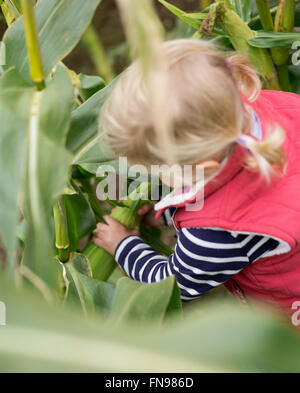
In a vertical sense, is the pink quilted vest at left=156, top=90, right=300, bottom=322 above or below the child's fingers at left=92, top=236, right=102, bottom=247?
below

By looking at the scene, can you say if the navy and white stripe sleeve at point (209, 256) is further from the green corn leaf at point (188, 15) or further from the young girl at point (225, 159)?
the green corn leaf at point (188, 15)

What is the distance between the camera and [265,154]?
1.46 ft

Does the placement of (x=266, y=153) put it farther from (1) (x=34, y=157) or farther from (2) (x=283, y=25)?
(2) (x=283, y=25)

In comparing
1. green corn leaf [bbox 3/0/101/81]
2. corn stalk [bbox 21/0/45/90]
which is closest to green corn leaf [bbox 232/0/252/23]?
green corn leaf [bbox 3/0/101/81]

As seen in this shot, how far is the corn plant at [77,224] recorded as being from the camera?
224mm

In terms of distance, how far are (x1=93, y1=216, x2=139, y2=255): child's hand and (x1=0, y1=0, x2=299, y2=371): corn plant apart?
0.06 feet

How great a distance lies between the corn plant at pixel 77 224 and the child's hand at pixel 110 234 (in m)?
0.02

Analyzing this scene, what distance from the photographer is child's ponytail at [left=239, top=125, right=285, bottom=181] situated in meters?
0.43

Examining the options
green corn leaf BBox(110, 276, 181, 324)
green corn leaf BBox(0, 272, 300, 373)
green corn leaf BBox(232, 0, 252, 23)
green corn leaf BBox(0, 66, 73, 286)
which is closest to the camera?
green corn leaf BBox(0, 272, 300, 373)

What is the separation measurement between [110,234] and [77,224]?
6cm

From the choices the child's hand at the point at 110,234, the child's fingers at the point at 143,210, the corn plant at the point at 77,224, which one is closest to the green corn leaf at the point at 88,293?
the corn plant at the point at 77,224

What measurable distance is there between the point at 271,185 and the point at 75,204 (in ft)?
1.11

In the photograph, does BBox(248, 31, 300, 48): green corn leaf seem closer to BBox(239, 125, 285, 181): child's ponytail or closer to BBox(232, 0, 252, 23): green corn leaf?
BBox(232, 0, 252, 23): green corn leaf

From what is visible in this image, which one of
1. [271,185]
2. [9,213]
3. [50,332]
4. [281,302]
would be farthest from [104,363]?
[281,302]
